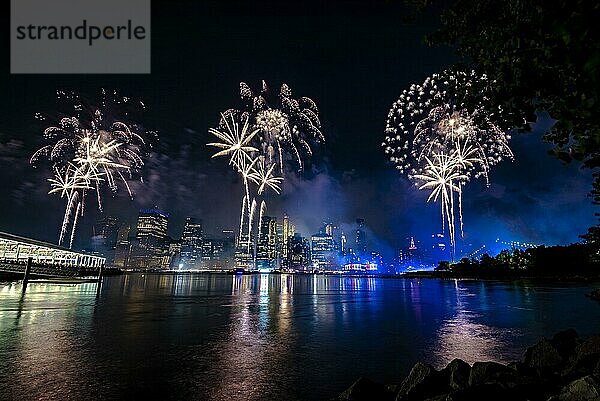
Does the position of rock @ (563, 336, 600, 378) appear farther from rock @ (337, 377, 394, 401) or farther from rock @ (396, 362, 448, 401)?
rock @ (337, 377, 394, 401)

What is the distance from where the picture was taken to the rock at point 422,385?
9.74 m

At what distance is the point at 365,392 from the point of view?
9.77 meters

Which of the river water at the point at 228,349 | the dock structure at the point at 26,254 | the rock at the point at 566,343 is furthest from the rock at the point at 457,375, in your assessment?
the dock structure at the point at 26,254

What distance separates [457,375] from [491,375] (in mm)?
898

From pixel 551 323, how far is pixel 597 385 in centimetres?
2617

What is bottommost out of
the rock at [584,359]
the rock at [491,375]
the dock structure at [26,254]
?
the rock at [491,375]

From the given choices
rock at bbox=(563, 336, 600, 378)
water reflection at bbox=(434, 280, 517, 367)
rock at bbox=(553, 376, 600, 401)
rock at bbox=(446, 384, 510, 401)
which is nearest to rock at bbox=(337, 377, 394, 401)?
rock at bbox=(446, 384, 510, 401)

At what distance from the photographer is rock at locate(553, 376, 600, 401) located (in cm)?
705

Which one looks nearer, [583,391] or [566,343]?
[583,391]

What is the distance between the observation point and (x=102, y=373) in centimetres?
1388

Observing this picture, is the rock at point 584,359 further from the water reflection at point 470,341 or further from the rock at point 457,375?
the water reflection at point 470,341

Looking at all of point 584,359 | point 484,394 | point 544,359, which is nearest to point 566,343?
point 544,359

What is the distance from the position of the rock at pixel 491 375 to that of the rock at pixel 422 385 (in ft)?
2.55

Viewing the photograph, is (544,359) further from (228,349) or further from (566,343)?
(228,349)
